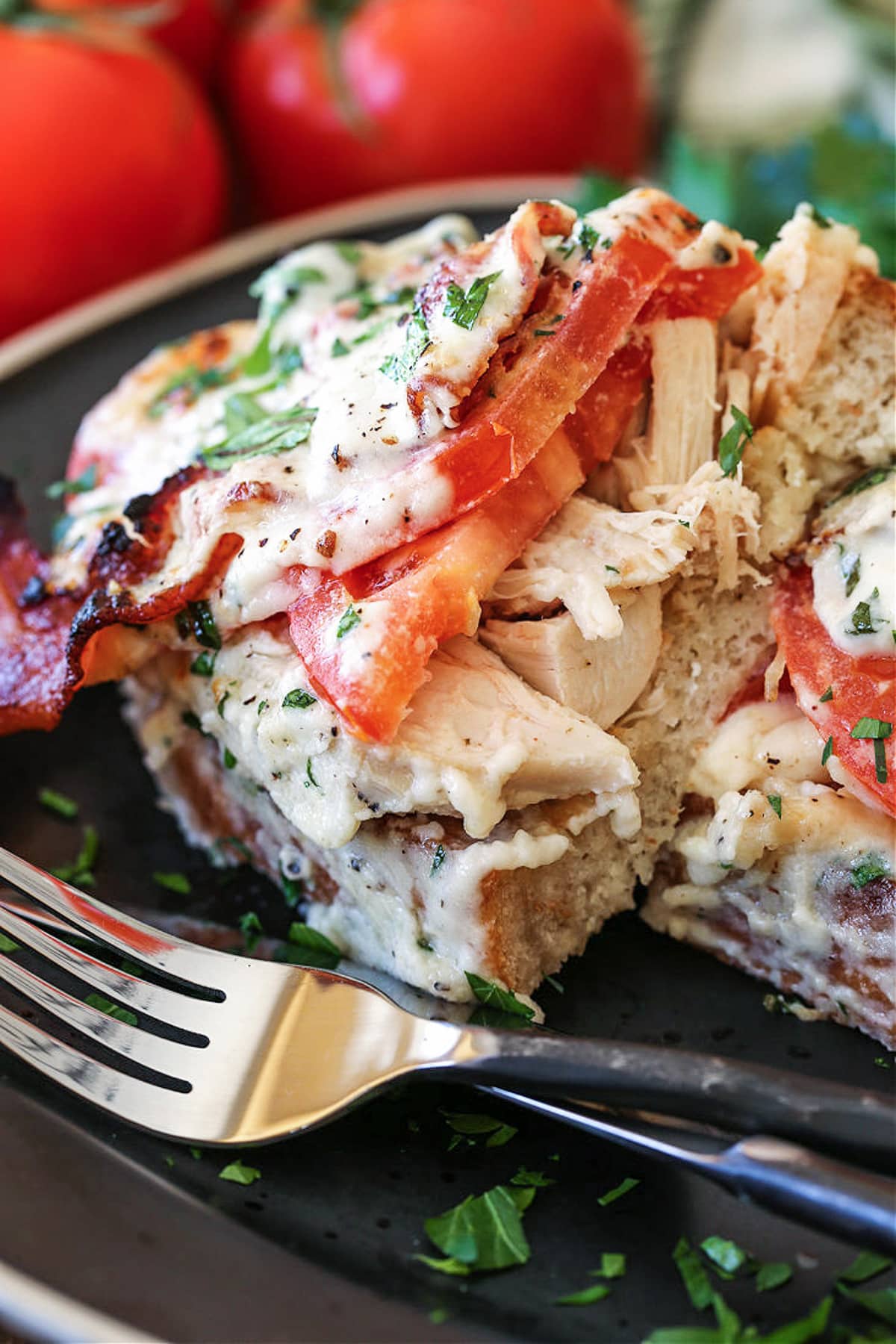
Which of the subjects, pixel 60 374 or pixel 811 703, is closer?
pixel 811 703

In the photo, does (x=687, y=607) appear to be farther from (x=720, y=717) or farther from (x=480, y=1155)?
(x=480, y=1155)

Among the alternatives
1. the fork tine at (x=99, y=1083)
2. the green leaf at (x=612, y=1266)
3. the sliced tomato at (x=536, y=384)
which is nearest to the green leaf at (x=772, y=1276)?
the green leaf at (x=612, y=1266)

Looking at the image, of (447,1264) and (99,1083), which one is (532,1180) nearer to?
(447,1264)

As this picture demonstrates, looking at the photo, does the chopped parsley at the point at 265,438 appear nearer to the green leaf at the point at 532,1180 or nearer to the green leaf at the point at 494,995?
the green leaf at the point at 494,995

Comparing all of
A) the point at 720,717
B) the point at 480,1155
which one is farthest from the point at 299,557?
the point at 480,1155

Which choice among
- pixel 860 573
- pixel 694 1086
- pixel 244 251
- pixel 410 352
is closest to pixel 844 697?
pixel 860 573

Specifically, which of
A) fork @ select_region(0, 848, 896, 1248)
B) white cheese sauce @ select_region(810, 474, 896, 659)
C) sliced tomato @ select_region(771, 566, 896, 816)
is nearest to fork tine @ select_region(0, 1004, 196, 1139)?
fork @ select_region(0, 848, 896, 1248)
